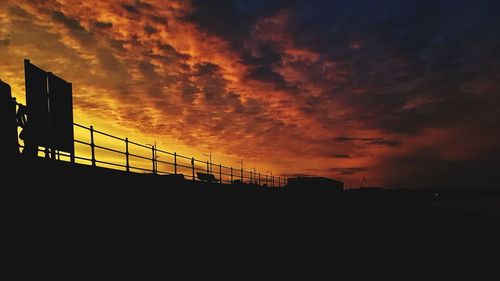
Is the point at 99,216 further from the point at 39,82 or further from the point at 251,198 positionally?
the point at 251,198

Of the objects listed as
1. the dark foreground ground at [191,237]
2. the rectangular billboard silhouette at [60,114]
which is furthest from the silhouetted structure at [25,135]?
the dark foreground ground at [191,237]

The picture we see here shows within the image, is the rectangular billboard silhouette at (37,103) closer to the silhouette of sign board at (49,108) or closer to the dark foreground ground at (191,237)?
the silhouette of sign board at (49,108)

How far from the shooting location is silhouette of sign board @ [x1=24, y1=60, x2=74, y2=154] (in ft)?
26.8

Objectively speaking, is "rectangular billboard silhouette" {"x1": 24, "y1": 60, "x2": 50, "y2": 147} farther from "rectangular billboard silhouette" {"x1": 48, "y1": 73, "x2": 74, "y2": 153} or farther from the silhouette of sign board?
"rectangular billboard silhouette" {"x1": 48, "y1": 73, "x2": 74, "y2": 153}

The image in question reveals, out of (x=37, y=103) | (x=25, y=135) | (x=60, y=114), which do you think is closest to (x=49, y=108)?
(x=60, y=114)

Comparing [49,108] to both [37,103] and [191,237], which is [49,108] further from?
[191,237]

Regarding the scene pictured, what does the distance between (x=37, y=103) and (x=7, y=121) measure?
1.47 meters

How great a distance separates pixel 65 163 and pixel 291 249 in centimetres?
1303

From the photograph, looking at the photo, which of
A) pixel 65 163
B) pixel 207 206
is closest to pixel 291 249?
pixel 207 206

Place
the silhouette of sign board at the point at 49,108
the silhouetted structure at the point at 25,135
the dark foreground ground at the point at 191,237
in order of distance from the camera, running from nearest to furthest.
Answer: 1. the dark foreground ground at the point at 191,237
2. the silhouetted structure at the point at 25,135
3. the silhouette of sign board at the point at 49,108

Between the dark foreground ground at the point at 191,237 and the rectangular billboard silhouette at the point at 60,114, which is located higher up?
the rectangular billboard silhouette at the point at 60,114

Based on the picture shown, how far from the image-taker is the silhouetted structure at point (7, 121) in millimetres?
6723

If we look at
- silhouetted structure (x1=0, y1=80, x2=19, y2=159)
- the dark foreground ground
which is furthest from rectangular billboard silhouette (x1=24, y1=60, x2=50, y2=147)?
the dark foreground ground

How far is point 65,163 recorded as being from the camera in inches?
279
